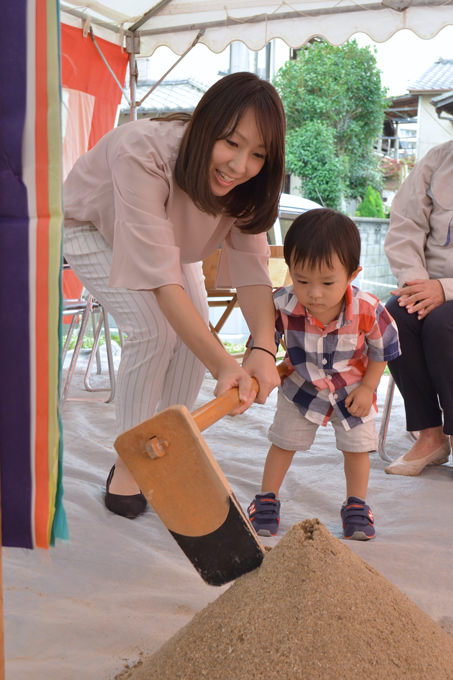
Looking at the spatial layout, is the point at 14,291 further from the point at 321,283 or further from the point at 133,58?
the point at 133,58

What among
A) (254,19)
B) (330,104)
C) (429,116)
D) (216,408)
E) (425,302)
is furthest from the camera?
(429,116)

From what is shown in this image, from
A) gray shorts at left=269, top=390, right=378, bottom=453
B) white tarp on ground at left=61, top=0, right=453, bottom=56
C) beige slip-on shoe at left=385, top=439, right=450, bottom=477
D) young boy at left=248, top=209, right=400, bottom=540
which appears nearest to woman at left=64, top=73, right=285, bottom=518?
young boy at left=248, top=209, right=400, bottom=540

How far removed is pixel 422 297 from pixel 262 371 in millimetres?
848

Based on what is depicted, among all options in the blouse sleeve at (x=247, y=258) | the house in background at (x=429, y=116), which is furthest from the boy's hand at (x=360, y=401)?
the house in background at (x=429, y=116)

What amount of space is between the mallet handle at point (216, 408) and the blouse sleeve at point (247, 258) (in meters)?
0.40

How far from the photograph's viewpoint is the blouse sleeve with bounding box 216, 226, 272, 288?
1715 mm

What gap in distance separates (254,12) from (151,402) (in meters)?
2.81

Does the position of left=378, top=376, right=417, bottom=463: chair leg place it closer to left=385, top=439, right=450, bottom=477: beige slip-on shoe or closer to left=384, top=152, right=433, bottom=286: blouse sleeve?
left=385, top=439, right=450, bottom=477: beige slip-on shoe

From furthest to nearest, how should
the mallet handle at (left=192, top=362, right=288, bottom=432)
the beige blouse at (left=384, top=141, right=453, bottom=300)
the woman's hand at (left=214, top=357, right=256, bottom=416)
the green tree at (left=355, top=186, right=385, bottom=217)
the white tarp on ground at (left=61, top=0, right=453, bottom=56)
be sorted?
the green tree at (left=355, top=186, right=385, bottom=217) < the white tarp on ground at (left=61, top=0, right=453, bottom=56) < the beige blouse at (left=384, top=141, right=453, bottom=300) < the woman's hand at (left=214, top=357, right=256, bottom=416) < the mallet handle at (left=192, top=362, right=288, bottom=432)

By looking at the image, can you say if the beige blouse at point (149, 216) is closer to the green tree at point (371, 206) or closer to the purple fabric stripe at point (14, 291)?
the purple fabric stripe at point (14, 291)

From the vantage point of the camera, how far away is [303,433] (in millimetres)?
1722

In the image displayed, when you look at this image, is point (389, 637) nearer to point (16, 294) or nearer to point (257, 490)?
point (16, 294)

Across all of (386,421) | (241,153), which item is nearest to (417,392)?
(386,421)

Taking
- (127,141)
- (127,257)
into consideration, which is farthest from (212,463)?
(127,141)
